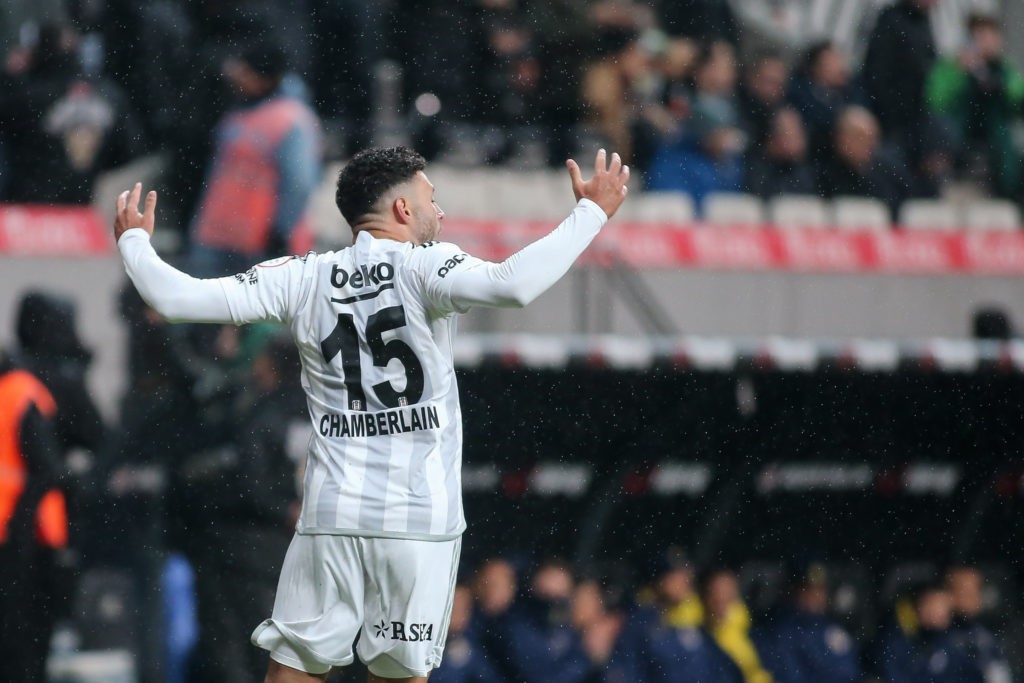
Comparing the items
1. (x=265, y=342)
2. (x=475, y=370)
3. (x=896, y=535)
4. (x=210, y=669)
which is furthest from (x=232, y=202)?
(x=896, y=535)

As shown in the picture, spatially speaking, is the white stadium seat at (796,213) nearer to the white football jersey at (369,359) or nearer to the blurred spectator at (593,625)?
the blurred spectator at (593,625)

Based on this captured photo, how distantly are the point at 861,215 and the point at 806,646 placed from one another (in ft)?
8.74

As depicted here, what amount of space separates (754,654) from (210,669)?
138 inches

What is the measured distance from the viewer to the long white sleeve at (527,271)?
414 cm

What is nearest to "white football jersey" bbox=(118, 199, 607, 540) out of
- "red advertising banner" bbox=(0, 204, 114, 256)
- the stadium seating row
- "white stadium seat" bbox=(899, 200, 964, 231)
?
"red advertising banner" bbox=(0, 204, 114, 256)

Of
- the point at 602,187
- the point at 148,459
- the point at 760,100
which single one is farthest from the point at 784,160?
the point at 602,187

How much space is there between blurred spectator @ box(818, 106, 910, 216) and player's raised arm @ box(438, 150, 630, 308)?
661 centimetres

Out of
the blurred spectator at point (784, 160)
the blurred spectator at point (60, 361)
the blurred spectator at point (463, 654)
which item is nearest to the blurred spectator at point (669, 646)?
the blurred spectator at point (463, 654)

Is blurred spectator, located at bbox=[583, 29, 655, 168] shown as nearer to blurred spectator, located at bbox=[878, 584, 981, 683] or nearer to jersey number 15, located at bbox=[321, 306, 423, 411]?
blurred spectator, located at bbox=[878, 584, 981, 683]

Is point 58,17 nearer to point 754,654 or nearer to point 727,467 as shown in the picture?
point 727,467

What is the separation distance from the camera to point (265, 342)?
7.87m

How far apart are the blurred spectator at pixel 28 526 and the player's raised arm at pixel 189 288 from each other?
8.67 ft

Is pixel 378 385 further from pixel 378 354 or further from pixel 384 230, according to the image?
pixel 384 230

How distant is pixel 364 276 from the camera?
4426 millimetres
